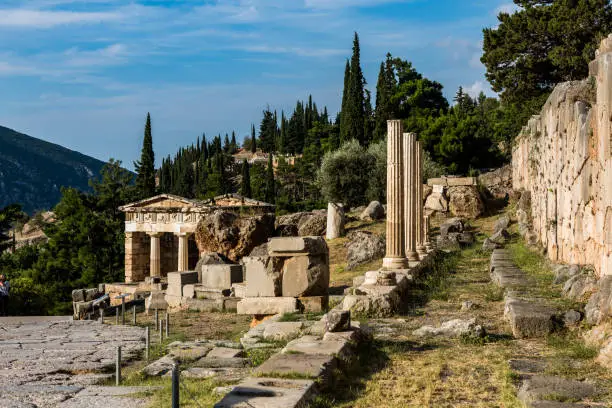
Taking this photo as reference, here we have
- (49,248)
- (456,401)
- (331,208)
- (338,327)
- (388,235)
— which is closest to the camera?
(456,401)

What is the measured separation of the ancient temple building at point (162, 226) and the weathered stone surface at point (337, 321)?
2882 cm

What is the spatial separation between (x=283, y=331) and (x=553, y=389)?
13.9ft

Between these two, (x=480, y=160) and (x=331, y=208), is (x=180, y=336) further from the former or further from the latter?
(x=480, y=160)

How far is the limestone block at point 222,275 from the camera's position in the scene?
18281mm

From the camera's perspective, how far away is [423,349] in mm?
7812

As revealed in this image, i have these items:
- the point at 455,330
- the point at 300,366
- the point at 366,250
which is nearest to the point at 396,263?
the point at 455,330

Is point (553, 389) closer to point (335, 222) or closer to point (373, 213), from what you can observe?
point (335, 222)

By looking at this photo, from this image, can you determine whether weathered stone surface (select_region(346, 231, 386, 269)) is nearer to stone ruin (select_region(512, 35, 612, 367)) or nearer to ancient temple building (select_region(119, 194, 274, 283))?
stone ruin (select_region(512, 35, 612, 367))

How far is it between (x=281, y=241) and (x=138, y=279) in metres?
29.8

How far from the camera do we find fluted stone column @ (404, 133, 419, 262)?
17.1 metres

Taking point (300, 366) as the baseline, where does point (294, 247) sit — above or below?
above

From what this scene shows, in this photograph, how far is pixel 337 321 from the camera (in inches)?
307

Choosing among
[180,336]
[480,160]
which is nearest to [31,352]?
[180,336]

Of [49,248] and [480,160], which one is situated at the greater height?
[480,160]
